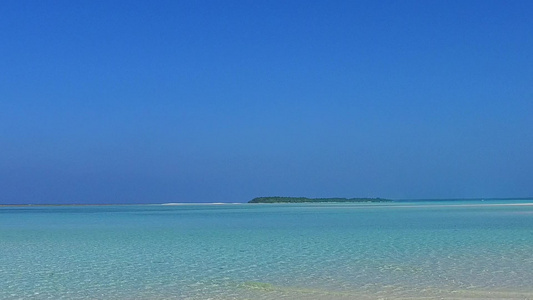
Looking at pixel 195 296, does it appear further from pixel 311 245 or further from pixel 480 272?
pixel 311 245

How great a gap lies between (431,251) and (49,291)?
10.1 metres

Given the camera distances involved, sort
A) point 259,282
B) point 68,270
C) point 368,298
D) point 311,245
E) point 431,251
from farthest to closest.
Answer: point 311,245 → point 431,251 → point 68,270 → point 259,282 → point 368,298

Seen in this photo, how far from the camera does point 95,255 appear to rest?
54.2ft

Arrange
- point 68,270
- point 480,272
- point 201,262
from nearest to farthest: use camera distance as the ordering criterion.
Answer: point 480,272 < point 68,270 < point 201,262

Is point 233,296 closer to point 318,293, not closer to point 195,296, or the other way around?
point 195,296

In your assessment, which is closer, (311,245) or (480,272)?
(480,272)

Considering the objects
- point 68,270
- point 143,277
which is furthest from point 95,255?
point 143,277

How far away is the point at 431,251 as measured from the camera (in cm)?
1622

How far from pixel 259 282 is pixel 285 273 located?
1.25 m

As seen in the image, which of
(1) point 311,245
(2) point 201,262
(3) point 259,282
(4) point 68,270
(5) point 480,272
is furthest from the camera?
(1) point 311,245

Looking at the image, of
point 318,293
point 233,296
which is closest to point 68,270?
point 233,296

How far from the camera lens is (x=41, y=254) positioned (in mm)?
16969

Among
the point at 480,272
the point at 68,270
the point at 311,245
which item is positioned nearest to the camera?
the point at 480,272

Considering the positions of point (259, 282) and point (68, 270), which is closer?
point (259, 282)
